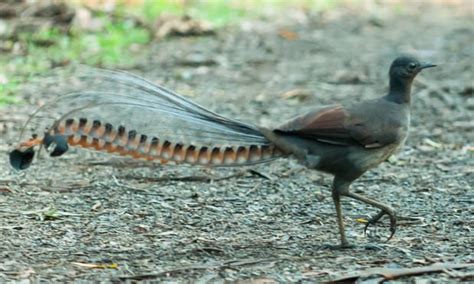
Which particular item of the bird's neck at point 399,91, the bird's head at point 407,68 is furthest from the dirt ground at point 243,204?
the bird's head at point 407,68

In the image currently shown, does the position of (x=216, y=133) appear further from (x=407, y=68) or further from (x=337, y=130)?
(x=407, y=68)

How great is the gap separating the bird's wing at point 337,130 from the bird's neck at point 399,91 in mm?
313

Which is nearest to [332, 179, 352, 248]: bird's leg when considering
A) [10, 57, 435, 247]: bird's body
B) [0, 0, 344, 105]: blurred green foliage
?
[10, 57, 435, 247]: bird's body

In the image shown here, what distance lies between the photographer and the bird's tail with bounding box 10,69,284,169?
4.55 m

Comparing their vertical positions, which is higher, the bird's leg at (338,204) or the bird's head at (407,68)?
the bird's head at (407,68)

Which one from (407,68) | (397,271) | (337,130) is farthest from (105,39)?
(397,271)

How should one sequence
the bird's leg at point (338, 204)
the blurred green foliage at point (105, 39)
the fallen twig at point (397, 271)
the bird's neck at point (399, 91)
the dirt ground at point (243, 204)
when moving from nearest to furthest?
the fallen twig at point (397, 271), the dirt ground at point (243, 204), the bird's leg at point (338, 204), the bird's neck at point (399, 91), the blurred green foliage at point (105, 39)

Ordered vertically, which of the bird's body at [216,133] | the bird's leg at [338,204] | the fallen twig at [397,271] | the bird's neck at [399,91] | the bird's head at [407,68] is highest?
the bird's head at [407,68]

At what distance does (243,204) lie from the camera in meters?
5.91

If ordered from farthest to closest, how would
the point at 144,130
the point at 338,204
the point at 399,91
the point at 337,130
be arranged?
the point at 399,91 → the point at 338,204 → the point at 337,130 → the point at 144,130

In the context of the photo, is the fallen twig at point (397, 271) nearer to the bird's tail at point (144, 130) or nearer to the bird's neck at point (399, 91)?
the bird's tail at point (144, 130)

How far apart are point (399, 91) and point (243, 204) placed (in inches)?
49.7

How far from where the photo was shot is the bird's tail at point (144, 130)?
14.9 feet

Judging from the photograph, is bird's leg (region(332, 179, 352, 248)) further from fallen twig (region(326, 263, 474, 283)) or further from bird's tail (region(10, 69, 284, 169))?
fallen twig (region(326, 263, 474, 283))
